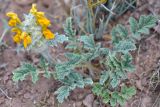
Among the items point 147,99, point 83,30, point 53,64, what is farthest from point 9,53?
point 147,99

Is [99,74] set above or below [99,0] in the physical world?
below

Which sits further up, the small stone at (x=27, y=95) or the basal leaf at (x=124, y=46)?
the basal leaf at (x=124, y=46)

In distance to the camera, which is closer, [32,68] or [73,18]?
[32,68]

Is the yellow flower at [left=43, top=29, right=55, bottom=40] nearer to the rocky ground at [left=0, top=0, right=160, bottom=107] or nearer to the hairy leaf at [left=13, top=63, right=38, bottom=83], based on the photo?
the hairy leaf at [left=13, top=63, right=38, bottom=83]

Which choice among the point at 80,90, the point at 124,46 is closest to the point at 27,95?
the point at 80,90

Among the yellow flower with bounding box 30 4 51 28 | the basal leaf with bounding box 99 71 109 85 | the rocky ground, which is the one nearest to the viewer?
the yellow flower with bounding box 30 4 51 28

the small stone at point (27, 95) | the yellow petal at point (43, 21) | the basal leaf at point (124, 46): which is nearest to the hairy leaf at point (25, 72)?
the small stone at point (27, 95)

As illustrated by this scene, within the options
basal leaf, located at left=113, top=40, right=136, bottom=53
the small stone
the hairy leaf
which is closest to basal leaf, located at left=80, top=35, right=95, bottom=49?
basal leaf, located at left=113, top=40, right=136, bottom=53

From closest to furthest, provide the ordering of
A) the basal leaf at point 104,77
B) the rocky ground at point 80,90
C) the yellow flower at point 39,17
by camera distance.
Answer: the yellow flower at point 39,17 → the basal leaf at point 104,77 → the rocky ground at point 80,90

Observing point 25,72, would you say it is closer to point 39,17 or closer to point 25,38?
point 25,38

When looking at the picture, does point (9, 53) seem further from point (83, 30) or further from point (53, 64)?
point (83, 30)

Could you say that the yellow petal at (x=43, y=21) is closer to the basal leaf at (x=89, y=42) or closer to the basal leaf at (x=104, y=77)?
the basal leaf at (x=89, y=42)
